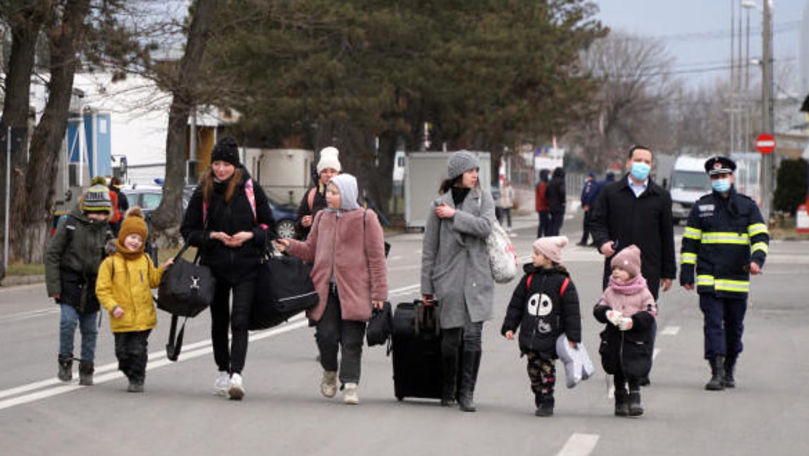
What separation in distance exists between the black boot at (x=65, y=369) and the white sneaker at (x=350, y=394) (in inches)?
89.8

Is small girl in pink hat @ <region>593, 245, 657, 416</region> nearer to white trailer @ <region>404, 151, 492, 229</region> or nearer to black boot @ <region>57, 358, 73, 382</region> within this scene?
black boot @ <region>57, 358, 73, 382</region>

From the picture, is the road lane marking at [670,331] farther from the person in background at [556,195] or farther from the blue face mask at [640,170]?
the person in background at [556,195]

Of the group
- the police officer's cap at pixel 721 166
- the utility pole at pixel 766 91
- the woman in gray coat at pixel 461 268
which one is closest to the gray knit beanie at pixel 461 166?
the woman in gray coat at pixel 461 268

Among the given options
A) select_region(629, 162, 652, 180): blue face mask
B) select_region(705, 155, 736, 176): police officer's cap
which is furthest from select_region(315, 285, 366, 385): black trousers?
select_region(705, 155, 736, 176): police officer's cap

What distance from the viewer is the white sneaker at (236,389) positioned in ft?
33.1

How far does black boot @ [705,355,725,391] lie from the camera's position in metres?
11.2

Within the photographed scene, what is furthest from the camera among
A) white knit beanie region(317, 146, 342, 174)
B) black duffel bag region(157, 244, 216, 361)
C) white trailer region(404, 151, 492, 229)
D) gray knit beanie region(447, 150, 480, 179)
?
white trailer region(404, 151, 492, 229)

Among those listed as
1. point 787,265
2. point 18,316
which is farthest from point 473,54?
point 18,316

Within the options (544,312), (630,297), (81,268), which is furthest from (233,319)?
(630,297)

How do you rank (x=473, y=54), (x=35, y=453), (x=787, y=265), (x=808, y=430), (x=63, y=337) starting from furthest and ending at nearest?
(x=473, y=54) < (x=787, y=265) < (x=63, y=337) < (x=808, y=430) < (x=35, y=453)

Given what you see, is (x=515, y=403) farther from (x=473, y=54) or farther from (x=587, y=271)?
(x=473, y=54)

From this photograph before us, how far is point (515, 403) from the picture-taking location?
10.3 metres

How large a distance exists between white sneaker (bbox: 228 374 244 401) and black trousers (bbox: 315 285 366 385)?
0.60 m

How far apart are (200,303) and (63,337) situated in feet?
4.97
